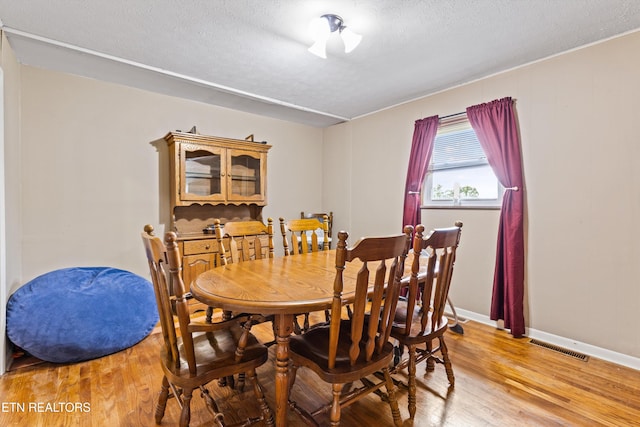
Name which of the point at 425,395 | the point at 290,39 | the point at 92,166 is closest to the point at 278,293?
the point at 425,395

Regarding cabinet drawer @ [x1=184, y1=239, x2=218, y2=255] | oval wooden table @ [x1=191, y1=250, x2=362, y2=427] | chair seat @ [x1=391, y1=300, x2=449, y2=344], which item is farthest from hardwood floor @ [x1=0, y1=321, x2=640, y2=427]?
cabinet drawer @ [x1=184, y1=239, x2=218, y2=255]

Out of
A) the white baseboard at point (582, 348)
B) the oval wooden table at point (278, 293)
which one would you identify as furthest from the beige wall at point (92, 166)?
the white baseboard at point (582, 348)

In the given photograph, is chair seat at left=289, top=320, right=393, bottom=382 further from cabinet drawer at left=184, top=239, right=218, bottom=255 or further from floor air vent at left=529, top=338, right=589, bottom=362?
cabinet drawer at left=184, top=239, right=218, bottom=255

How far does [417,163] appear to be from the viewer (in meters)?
3.43

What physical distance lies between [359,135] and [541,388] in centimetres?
323

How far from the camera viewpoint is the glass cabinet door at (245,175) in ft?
11.7

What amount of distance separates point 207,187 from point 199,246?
0.65 metres

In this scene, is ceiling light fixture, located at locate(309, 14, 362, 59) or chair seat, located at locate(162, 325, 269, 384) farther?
ceiling light fixture, located at locate(309, 14, 362, 59)

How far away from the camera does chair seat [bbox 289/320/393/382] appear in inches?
51.8

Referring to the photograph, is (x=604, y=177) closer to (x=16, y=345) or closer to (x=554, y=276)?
(x=554, y=276)

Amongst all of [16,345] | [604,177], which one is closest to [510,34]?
[604,177]

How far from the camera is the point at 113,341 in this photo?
2.31m

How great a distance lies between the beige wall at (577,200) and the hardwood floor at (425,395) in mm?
377

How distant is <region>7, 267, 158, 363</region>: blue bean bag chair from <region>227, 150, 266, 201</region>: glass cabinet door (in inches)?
57.3
